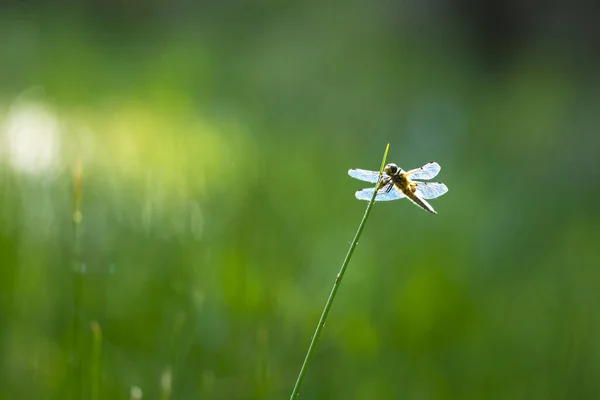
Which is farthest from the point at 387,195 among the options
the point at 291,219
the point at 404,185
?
the point at 291,219

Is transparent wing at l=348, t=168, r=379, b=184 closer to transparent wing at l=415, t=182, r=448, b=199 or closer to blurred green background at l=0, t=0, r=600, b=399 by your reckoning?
transparent wing at l=415, t=182, r=448, b=199

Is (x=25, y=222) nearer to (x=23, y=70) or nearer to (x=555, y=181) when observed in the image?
(x=555, y=181)

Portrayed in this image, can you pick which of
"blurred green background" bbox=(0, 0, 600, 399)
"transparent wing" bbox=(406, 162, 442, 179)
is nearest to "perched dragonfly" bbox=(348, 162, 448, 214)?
"transparent wing" bbox=(406, 162, 442, 179)

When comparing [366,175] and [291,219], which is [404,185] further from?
[291,219]

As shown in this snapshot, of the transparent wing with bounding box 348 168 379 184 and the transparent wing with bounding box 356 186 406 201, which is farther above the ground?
the transparent wing with bounding box 348 168 379 184

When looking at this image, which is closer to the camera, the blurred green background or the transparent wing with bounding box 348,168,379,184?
A: the transparent wing with bounding box 348,168,379,184

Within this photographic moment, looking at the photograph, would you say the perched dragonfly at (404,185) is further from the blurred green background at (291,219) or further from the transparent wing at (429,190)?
the blurred green background at (291,219)
